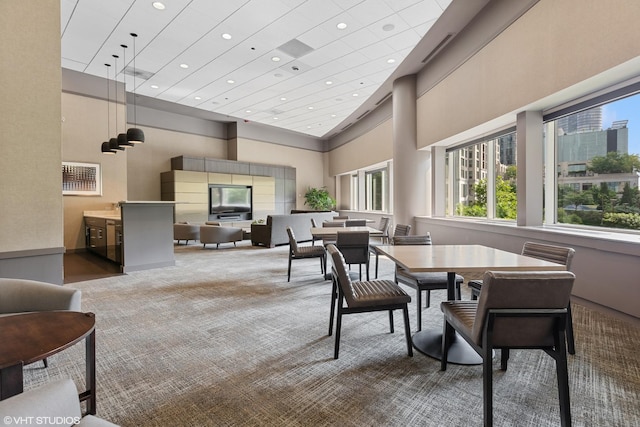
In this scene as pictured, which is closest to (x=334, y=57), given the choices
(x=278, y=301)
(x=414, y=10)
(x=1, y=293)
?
(x=414, y=10)

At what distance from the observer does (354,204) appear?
46.5 ft

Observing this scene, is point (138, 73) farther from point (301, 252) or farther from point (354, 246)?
point (354, 246)

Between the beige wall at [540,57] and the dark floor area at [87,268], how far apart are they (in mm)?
6949

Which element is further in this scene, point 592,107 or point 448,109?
point 448,109

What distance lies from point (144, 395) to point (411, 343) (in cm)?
196

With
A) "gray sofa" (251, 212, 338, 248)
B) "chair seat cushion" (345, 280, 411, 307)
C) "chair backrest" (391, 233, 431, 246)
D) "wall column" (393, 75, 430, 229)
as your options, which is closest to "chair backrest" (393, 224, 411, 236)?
"chair backrest" (391, 233, 431, 246)

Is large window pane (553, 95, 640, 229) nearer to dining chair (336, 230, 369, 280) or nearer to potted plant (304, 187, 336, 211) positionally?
dining chair (336, 230, 369, 280)

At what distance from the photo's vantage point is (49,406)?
3.59ft

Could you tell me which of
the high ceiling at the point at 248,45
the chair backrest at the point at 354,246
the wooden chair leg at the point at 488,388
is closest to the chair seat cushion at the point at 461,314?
the wooden chair leg at the point at 488,388

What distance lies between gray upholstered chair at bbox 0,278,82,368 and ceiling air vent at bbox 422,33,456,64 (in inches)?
269

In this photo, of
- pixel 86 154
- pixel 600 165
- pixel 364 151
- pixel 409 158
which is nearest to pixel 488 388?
pixel 600 165

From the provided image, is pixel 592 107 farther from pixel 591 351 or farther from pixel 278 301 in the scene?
pixel 278 301

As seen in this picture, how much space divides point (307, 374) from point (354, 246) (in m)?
2.22

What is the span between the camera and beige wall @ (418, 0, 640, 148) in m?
3.18
